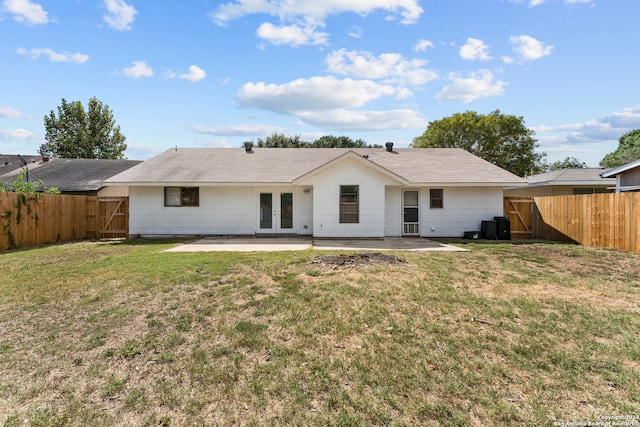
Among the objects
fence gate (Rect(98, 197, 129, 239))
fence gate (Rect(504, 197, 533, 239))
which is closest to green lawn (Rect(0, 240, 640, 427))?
fence gate (Rect(98, 197, 129, 239))

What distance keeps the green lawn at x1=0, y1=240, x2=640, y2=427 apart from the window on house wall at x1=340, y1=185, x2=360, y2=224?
5.71 metres

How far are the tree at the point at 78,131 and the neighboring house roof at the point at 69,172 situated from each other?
10.3 metres

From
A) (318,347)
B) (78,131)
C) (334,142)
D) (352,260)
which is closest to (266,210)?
(352,260)

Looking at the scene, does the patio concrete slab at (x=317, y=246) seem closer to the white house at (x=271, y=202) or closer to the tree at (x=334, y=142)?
the white house at (x=271, y=202)

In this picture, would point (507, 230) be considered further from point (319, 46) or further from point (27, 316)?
point (27, 316)

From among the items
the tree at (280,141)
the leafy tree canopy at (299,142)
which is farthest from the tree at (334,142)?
the tree at (280,141)

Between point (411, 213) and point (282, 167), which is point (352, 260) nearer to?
point (411, 213)

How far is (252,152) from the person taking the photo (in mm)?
17562

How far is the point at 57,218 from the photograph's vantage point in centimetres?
1314

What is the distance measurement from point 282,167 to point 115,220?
8.03m

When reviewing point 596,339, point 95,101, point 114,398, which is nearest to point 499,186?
point 596,339

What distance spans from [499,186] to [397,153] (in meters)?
5.57

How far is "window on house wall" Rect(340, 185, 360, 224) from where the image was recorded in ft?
41.5

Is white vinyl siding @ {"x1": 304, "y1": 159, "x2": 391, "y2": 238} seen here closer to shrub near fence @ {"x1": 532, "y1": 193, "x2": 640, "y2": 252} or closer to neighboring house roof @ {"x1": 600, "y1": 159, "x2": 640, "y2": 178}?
shrub near fence @ {"x1": 532, "y1": 193, "x2": 640, "y2": 252}
